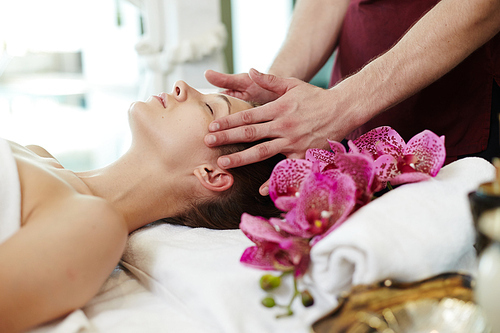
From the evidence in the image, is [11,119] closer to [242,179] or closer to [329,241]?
[242,179]

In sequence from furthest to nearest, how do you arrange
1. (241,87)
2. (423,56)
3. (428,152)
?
(241,87) < (423,56) < (428,152)

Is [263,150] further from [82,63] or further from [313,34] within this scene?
[82,63]

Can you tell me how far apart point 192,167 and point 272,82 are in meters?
0.33

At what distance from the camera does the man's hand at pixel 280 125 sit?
118 cm

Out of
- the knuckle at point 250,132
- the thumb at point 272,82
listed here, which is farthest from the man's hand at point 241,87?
the knuckle at point 250,132

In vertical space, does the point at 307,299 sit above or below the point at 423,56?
below

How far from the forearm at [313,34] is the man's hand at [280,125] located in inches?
22.2

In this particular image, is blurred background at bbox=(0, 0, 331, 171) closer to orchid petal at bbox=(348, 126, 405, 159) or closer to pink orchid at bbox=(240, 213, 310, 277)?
orchid petal at bbox=(348, 126, 405, 159)

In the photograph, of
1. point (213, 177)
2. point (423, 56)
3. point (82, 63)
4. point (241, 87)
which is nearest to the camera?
point (423, 56)

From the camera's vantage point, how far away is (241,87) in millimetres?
1536

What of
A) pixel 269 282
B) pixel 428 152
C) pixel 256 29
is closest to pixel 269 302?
pixel 269 282

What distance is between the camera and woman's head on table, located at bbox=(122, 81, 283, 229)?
4.08 ft

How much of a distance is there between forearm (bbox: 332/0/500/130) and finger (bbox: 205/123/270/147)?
0.23 m

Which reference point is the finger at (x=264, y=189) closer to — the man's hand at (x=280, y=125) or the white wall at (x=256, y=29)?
the man's hand at (x=280, y=125)
